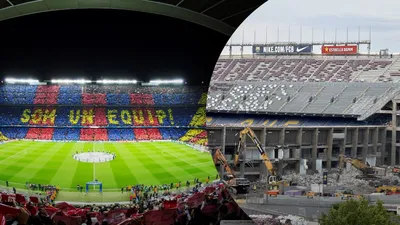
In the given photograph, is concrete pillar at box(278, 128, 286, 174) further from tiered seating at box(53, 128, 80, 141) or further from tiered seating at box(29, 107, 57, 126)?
tiered seating at box(29, 107, 57, 126)

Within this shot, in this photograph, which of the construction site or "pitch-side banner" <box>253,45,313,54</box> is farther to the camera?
"pitch-side banner" <box>253,45,313,54</box>

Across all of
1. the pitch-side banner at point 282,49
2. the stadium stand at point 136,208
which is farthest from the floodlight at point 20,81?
the pitch-side banner at point 282,49

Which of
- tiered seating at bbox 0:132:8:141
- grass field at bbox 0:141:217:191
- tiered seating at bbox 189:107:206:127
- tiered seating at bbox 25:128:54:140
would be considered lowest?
grass field at bbox 0:141:217:191

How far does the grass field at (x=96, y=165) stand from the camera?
3332mm

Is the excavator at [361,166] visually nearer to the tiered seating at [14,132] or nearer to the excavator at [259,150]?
the excavator at [259,150]

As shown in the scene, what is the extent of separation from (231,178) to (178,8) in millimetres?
1440

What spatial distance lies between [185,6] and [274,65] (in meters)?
21.9

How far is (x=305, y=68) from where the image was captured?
24.2m

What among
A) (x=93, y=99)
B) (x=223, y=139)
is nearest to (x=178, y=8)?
(x=93, y=99)

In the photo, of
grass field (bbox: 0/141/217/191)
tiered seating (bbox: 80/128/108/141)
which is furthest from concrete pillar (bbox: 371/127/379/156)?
tiered seating (bbox: 80/128/108/141)

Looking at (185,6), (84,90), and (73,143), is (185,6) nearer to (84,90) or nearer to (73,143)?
(84,90)

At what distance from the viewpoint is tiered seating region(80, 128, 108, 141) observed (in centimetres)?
346

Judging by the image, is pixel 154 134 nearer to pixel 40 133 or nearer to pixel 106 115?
pixel 106 115

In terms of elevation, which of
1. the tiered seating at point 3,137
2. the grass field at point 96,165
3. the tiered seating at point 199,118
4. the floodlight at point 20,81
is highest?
the floodlight at point 20,81
